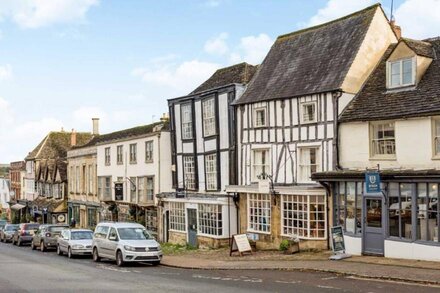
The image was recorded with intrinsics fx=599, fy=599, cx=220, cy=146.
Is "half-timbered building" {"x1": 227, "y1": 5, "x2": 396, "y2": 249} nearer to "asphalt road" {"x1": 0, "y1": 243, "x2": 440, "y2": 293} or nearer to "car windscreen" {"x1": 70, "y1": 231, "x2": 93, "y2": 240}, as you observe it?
"asphalt road" {"x1": 0, "y1": 243, "x2": 440, "y2": 293}

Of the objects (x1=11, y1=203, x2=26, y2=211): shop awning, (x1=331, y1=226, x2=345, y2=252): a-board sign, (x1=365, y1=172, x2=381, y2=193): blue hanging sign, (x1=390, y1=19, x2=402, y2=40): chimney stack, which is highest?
(x1=390, y1=19, x2=402, y2=40): chimney stack

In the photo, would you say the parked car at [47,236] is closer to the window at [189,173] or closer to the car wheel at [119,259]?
the window at [189,173]

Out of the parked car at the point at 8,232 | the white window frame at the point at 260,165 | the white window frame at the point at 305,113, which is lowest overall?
the parked car at the point at 8,232

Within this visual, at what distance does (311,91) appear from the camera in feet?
87.4

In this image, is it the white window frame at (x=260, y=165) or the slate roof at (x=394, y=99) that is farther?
the white window frame at (x=260, y=165)

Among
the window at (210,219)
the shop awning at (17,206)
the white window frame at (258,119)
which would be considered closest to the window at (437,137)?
the white window frame at (258,119)

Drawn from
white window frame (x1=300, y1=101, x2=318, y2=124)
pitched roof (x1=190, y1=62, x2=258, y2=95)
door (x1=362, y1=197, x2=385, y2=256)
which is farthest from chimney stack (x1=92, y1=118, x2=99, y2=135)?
door (x1=362, y1=197, x2=385, y2=256)

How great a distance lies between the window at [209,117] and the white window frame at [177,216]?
4.82m

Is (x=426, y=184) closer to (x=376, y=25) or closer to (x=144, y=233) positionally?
(x=376, y=25)

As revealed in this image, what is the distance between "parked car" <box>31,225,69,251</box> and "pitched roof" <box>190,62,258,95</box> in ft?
40.0

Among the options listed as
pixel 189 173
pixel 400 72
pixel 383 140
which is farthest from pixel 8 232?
pixel 400 72

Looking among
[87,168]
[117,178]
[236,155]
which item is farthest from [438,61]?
[87,168]

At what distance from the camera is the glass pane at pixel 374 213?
23.4 m

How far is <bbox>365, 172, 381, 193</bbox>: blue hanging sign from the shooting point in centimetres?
2216
